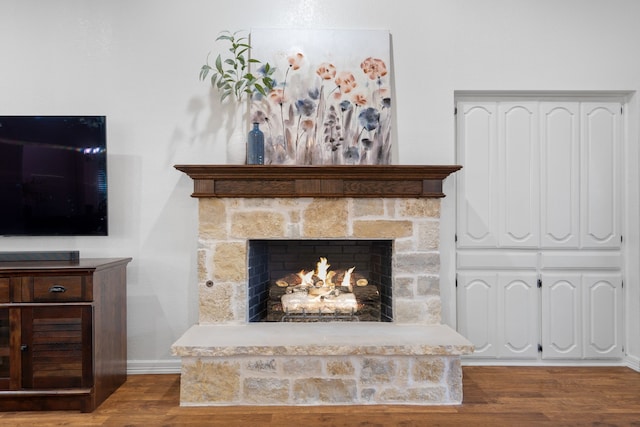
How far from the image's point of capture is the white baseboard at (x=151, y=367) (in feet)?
10.5

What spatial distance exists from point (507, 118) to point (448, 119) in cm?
46

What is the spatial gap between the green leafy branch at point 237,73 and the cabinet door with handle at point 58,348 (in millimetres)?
1615

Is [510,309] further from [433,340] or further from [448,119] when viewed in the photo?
[448,119]

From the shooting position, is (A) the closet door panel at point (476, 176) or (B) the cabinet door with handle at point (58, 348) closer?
(B) the cabinet door with handle at point (58, 348)

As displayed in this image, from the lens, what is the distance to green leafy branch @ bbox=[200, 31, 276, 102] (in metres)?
3.11

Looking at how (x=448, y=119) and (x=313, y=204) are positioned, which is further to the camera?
(x=448, y=119)

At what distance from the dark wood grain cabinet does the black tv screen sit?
57 centimetres

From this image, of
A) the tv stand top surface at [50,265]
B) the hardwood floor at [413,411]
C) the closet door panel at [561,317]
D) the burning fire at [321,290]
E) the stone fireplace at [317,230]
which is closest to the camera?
the hardwood floor at [413,411]

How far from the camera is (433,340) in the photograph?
2684mm

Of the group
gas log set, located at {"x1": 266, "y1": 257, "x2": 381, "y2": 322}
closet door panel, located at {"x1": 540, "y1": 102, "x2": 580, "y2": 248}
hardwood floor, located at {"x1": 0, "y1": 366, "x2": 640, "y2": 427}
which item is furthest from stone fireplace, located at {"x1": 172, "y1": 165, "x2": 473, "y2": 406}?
closet door panel, located at {"x1": 540, "y1": 102, "x2": 580, "y2": 248}

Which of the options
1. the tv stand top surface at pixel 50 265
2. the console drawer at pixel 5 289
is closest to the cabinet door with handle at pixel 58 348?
the console drawer at pixel 5 289

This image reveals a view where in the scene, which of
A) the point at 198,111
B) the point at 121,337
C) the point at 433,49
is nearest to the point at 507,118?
the point at 433,49

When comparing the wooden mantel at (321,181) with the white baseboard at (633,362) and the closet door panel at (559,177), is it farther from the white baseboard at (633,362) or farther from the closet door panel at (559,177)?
the white baseboard at (633,362)

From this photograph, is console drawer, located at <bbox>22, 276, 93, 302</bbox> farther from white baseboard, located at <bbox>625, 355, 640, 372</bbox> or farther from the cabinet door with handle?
white baseboard, located at <bbox>625, 355, 640, 372</bbox>
